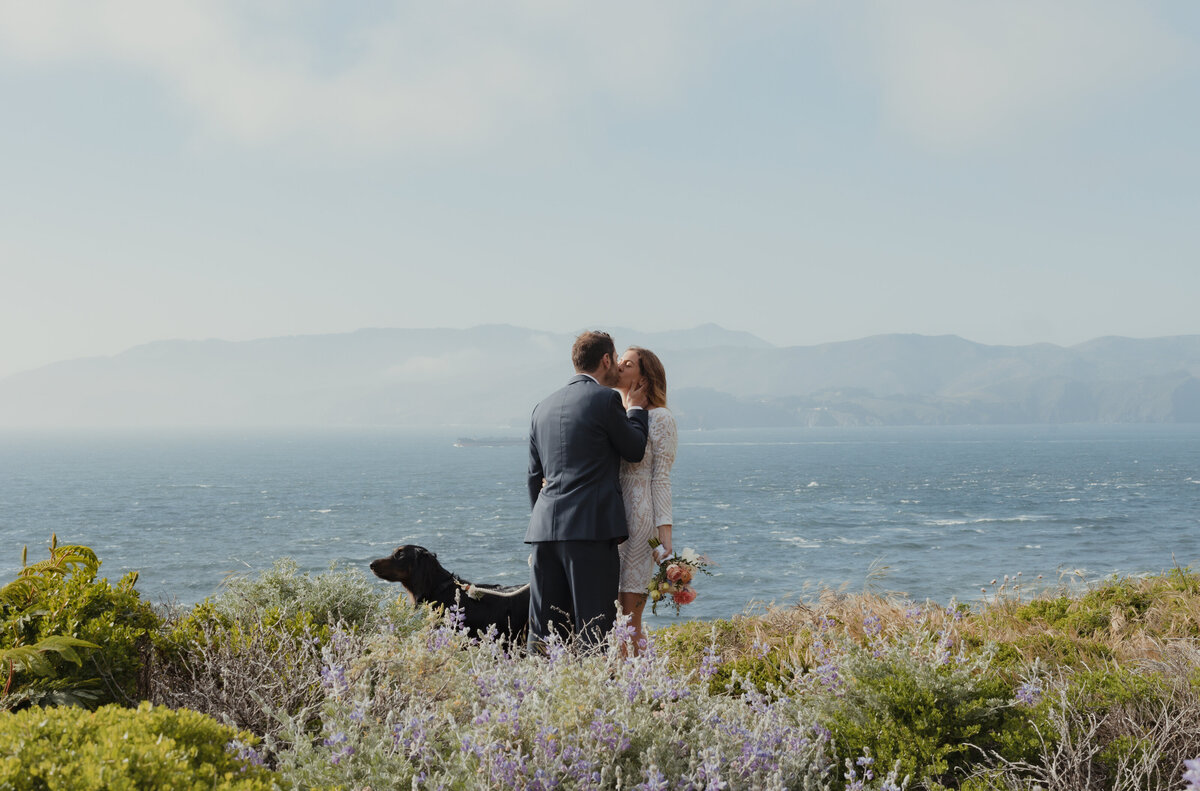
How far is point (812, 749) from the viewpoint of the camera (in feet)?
9.74

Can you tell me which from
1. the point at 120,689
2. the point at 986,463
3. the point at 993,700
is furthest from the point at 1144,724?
the point at 986,463

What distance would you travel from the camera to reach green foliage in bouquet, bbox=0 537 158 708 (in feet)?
10.6

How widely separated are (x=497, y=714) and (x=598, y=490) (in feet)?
7.69

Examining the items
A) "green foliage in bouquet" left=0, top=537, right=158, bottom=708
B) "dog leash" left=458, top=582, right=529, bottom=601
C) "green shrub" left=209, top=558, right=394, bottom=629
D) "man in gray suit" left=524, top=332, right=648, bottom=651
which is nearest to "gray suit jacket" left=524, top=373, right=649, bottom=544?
"man in gray suit" left=524, top=332, right=648, bottom=651

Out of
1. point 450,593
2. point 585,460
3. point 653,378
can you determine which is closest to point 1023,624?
point 653,378

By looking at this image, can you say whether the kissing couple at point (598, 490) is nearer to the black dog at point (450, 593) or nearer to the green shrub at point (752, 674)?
the green shrub at point (752, 674)

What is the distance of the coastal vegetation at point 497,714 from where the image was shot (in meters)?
2.32

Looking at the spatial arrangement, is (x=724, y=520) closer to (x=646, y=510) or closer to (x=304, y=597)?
(x=646, y=510)

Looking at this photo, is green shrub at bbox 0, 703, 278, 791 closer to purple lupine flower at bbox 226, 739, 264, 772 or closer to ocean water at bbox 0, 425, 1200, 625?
purple lupine flower at bbox 226, 739, 264, 772

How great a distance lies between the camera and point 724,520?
2130 inches

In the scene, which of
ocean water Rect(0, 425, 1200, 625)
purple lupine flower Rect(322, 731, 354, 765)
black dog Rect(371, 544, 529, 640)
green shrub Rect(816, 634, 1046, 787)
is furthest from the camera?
ocean water Rect(0, 425, 1200, 625)

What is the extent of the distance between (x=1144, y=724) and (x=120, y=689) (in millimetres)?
4452

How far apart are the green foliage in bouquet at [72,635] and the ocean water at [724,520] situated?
1230mm

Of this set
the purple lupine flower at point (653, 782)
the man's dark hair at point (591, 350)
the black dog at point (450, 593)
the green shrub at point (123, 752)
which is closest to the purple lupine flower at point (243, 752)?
the green shrub at point (123, 752)
